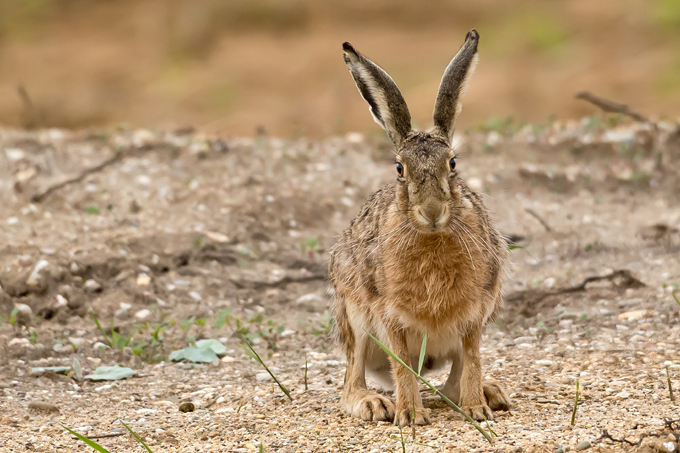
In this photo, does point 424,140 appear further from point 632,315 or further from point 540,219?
point 540,219

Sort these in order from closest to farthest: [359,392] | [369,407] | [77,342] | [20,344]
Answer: [369,407] < [359,392] < [20,344] < [77,342]

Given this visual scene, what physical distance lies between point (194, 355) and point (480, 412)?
216 centimetres

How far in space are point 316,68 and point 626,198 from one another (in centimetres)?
1119

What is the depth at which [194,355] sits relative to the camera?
216 inches

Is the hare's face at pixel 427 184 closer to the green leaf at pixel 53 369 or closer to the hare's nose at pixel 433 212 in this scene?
the hare's nose at pixel 433 212

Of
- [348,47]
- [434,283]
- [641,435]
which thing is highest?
[348,47]

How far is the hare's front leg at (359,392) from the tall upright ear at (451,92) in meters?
1.21

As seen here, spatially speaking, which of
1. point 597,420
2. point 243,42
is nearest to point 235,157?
point 597,420

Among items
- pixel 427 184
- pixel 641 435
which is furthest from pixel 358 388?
pixel 641 435

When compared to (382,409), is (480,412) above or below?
above

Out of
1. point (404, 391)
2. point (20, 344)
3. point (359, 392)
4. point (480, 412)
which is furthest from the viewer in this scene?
point (20, 344)

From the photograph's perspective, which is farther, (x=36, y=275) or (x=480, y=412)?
(x=36, y=275)

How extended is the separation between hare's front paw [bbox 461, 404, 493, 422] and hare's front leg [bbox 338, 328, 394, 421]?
421 millimetres

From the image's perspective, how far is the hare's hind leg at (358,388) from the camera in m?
4.29
